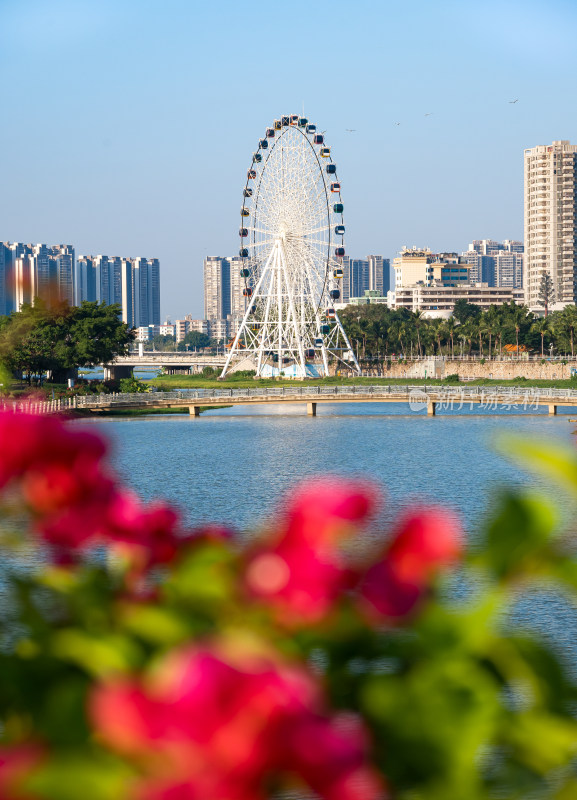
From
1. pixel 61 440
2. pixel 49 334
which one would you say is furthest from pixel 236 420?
pixel 61 440

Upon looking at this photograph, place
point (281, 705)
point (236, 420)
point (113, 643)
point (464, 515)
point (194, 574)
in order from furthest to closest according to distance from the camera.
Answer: point (236, 420) < point (464, 515) < point (194, 574) < point (113, 643) < point (281, 705)

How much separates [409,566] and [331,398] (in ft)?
255

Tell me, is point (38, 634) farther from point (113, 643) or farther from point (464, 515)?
point (464, 515)

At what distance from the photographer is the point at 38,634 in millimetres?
1869

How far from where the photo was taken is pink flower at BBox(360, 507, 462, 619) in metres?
1.67

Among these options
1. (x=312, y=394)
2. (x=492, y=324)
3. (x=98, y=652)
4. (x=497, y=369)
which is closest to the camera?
(x=98, y=652)

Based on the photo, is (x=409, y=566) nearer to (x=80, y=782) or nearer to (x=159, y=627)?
(x=159, y=627)

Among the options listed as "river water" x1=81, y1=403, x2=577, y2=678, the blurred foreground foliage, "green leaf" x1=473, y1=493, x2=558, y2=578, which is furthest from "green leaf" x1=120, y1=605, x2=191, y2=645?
"river water" x1=81, y1=403, x2=577, y2=678

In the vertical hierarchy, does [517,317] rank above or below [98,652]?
above

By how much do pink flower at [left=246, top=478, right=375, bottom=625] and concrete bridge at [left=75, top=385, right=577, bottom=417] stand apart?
7546 cm

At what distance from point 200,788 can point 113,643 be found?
0.42m

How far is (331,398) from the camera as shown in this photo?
79.5 metres

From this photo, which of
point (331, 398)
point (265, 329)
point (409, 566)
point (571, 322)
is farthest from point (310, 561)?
point (571, 322)

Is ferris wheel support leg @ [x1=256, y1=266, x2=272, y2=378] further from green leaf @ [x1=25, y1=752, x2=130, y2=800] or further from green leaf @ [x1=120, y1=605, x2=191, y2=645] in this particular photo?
green leaf @ [x1=25, y1=752, x2=130, y2=800]
